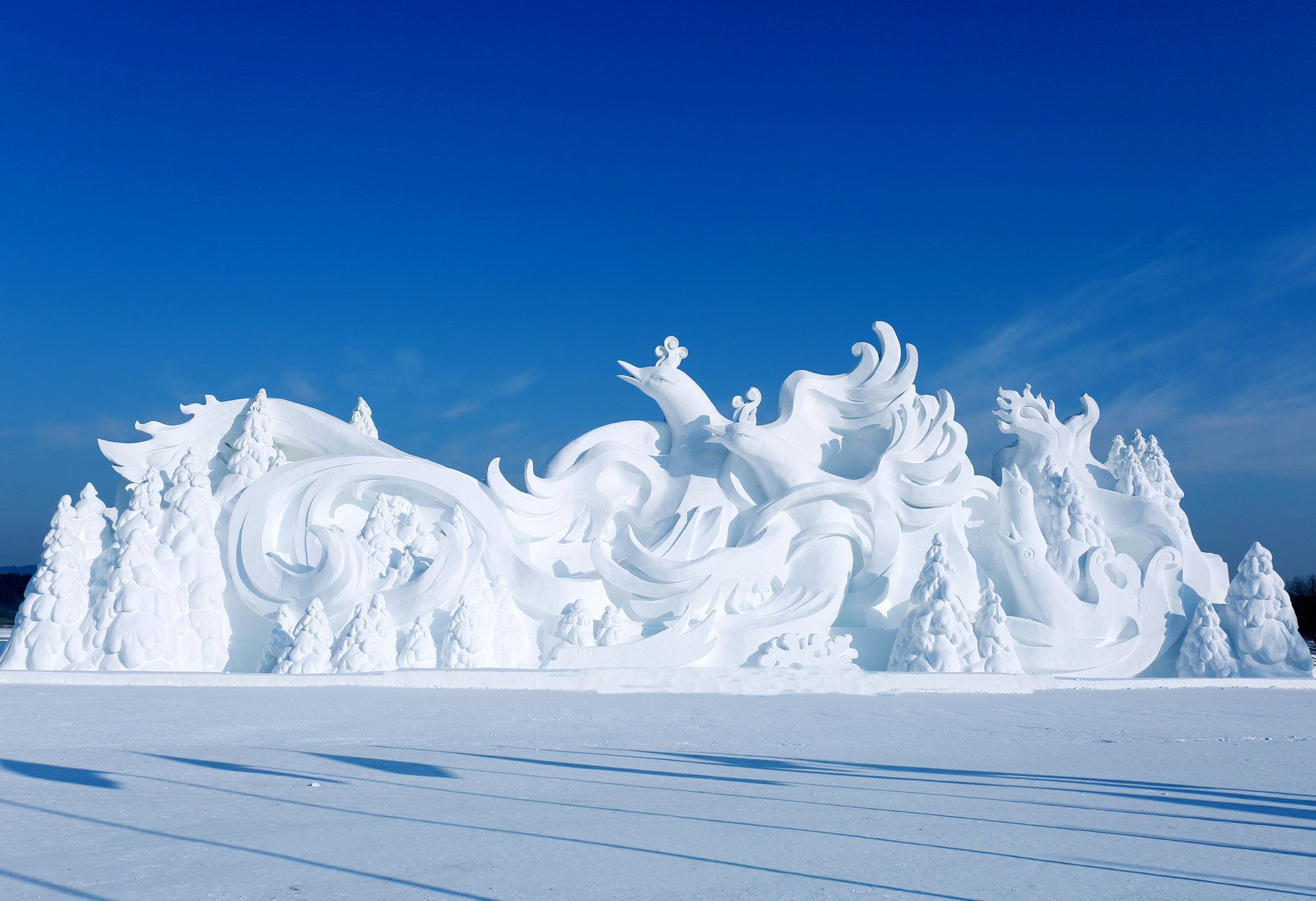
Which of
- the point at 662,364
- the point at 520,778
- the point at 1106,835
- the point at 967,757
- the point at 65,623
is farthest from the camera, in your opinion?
the point at 662,364

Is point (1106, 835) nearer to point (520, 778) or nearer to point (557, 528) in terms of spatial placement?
point (520, 778)

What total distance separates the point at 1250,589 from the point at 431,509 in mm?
12185

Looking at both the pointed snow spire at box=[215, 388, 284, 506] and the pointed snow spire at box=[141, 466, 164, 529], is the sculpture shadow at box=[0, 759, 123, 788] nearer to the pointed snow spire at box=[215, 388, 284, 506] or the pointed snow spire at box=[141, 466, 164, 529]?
the pointed snow spire at box=[141, 466, 164, 529]

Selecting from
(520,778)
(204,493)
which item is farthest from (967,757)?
(204,493)

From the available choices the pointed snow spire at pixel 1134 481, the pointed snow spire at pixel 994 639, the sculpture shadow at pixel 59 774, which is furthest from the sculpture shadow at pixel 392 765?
the pointed snow spire at pixel 1134 481

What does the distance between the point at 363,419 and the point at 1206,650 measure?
14.6m

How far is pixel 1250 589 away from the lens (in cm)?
1502

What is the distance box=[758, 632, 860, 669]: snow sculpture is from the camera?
1505cm

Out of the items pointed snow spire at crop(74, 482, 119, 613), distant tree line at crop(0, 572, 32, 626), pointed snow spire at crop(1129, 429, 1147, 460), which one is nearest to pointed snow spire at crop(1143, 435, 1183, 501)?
pointed snow spire at crop(1129, 429, 1147, 460)

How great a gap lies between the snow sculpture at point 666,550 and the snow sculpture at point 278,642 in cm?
4

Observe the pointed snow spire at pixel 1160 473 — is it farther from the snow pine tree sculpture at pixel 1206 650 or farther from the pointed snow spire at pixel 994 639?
the pointed snow spire at pixel 994 639

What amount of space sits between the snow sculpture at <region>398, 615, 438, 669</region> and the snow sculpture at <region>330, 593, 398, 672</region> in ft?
0.54

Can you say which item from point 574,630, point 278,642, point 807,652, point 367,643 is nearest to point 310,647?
point 278,642

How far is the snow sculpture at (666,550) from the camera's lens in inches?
545
